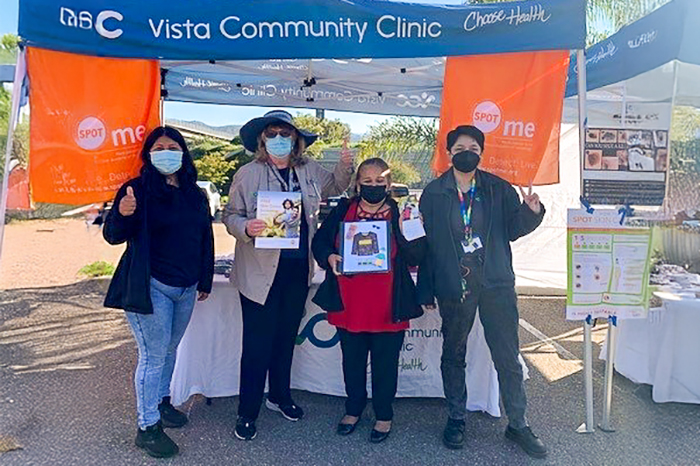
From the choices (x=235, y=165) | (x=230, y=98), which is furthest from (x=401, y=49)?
(x=235, y=165)

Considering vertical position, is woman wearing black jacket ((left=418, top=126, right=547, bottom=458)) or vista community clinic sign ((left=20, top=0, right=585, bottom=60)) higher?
vista community clinic sign ((left=20, top=0, right=585, bottom=60))

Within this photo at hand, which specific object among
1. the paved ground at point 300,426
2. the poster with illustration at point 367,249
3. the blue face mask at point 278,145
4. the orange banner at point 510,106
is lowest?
the paved ground at point 300,426

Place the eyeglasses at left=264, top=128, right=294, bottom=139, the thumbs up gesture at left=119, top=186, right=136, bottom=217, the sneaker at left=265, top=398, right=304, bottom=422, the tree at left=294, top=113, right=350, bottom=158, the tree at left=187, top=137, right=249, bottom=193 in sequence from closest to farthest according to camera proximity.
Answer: the thumbs up gesture at left=119, top=186, right=136, bottom=217 < the eyeglasses at left=264, top=128, right=294, bottom=139 < the sneaker at left=265, top=398, right=304, bottom=422 < the tree at left=294, top=113, right=350, bottom=158 < the tree at left=187, top=137, right=249, bottom=193

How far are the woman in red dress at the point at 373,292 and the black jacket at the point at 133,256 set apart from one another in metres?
0.96

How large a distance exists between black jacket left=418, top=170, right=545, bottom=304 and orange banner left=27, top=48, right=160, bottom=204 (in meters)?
1.88

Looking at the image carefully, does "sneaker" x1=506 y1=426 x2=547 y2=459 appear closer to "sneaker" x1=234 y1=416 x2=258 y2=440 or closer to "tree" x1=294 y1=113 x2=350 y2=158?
"sneaker" x1=234 y1=416 x2=258 y2=440

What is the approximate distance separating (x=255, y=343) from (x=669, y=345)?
291 cm

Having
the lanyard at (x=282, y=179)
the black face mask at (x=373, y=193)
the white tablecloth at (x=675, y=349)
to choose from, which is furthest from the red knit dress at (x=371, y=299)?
the white tablecloth at (x=675, y=349)

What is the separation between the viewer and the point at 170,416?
372cm

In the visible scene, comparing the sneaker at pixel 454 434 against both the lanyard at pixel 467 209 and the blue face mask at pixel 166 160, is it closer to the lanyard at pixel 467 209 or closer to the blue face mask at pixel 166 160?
the lanyard at pixel 467 209

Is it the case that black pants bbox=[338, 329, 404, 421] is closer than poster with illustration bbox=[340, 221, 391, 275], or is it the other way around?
poster with illustration bbox=[340, 221, 391, 275]

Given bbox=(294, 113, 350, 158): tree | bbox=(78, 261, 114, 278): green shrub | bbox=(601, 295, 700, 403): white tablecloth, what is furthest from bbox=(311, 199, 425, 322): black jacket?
bbox=(294, 113, 350, 158): tree

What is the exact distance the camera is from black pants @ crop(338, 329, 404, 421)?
344 centimetres

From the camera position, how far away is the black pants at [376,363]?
344 cm
